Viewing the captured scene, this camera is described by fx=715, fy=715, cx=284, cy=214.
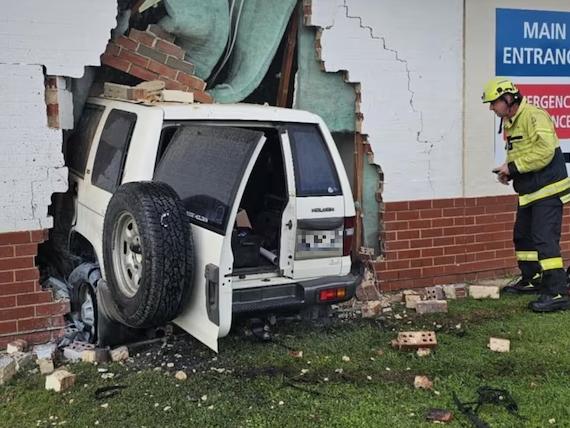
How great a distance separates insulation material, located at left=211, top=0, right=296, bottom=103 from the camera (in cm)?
673

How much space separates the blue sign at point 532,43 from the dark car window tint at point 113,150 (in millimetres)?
4053

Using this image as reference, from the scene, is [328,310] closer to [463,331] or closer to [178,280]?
[463,331]

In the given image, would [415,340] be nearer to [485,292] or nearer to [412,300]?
[412,300]

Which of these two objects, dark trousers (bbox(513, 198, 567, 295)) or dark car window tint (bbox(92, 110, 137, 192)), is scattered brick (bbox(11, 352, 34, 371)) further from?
dark trousers (bbox(513, 198, 567, 295))

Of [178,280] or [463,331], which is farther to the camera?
[463,331]

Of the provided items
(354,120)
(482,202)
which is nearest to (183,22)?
(354,120)

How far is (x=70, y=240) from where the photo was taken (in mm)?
6023

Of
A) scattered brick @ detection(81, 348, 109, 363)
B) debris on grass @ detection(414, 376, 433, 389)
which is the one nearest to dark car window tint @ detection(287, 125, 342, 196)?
debris on grass @ detection(414, 376, 433, 389)

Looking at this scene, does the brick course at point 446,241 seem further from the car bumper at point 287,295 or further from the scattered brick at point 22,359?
the scattered brick at point 22,359

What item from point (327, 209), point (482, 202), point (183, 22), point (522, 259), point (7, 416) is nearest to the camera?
point (7, 416)

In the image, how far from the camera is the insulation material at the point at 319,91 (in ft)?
22.4

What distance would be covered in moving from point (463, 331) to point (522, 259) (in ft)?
4.65

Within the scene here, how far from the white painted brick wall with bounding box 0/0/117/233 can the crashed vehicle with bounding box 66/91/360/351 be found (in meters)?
0.36

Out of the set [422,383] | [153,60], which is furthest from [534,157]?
[153,60]
